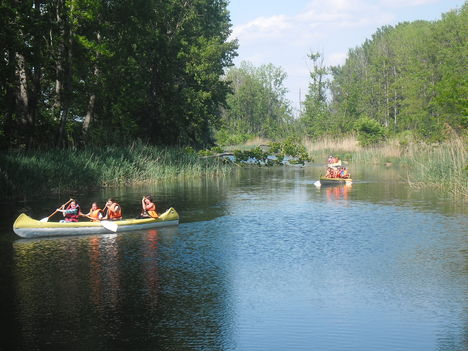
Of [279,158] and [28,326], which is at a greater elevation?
[279,158]

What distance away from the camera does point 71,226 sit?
19.8m

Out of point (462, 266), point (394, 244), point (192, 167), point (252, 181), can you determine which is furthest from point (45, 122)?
point (462, 266)

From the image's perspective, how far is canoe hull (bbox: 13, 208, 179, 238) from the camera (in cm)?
1919

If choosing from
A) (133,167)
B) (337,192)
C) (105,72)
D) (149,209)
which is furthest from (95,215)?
(105,72)

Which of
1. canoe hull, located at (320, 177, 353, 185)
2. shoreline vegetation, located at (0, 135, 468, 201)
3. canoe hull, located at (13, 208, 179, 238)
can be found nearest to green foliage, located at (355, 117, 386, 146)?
shoreline vegetation, located at (0, 135, 468, 201)

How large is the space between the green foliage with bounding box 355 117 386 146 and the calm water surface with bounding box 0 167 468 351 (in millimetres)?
39555

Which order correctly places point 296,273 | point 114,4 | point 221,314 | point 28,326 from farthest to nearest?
1. point 114,4
2. point 296,273
3. point 221,314
4. point 28,326

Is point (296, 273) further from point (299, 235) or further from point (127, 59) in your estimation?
point (127, 59)

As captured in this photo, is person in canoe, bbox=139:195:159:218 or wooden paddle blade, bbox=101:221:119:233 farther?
person in canoe, bbox=139:195:159:218

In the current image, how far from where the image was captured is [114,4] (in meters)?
41.2

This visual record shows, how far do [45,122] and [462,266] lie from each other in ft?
94.6

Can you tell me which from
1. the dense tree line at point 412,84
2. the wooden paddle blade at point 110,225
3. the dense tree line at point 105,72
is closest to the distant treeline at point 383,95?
the dense tree line at point 412,84

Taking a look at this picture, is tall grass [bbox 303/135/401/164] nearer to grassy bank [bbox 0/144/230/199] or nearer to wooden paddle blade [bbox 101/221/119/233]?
grassy bank [bbox 0/144/230/199]

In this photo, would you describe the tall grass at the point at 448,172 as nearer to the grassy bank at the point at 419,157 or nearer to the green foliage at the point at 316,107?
the grassy bank at the point at 419,157
